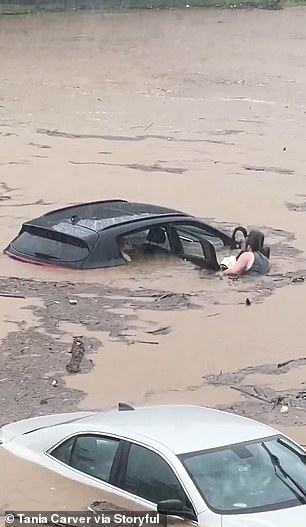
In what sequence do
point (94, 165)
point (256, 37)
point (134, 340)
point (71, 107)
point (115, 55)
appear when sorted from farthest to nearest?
point (256, 37) < point (115, 55) < point (71, 107) < point (94, 165) < point (134, 340)

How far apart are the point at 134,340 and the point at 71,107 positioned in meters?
20.8

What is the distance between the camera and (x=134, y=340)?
1238 centimetres

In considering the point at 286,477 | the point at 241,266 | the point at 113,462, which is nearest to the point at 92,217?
the point at 241,266

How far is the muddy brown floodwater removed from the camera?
1091 centimetres

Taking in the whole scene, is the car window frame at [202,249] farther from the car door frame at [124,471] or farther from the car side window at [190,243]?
the car door frame at [124,471]

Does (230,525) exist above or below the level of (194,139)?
above

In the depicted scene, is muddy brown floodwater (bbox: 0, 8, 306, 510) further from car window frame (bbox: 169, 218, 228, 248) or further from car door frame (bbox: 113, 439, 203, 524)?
car window frame (bbox: 169, 218, 228, 248)

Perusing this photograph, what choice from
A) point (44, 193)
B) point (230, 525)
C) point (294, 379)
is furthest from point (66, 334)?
point (44, 193)

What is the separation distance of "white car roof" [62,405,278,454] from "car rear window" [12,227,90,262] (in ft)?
22.9

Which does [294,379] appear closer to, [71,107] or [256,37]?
[71,107]

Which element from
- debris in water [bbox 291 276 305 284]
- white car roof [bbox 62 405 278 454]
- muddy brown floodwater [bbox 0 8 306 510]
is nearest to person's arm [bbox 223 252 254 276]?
muddy brown floodwater [bbox 0 8 306 510]

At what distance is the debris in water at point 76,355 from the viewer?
37.0 ft

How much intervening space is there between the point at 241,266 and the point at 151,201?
17.3 feet

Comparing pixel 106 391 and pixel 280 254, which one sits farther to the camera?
pixel 280 254
